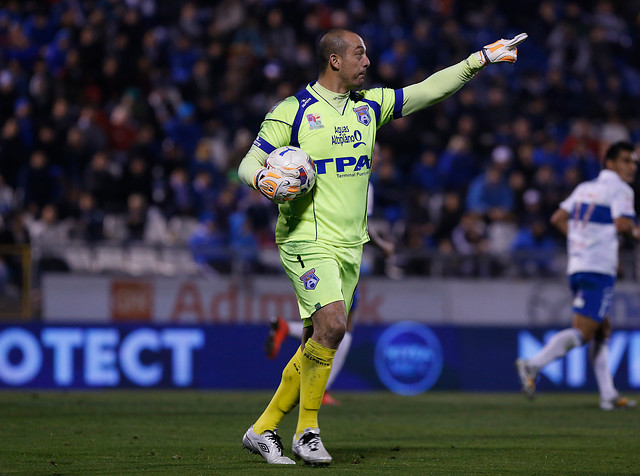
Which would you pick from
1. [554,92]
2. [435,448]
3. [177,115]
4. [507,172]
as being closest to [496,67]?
[554,92]

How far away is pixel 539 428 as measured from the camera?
9.16 meters

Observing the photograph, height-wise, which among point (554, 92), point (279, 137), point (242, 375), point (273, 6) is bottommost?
point (242, 375)

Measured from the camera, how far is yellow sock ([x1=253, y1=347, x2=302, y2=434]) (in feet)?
22.1

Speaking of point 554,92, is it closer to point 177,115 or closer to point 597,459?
point 177,115

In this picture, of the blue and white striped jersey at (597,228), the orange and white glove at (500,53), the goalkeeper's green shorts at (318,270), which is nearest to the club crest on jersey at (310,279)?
the goalkeeper's green shorts at (318,270)

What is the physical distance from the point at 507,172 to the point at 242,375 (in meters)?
6.41

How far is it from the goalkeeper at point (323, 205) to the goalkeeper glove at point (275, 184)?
0.11 meters

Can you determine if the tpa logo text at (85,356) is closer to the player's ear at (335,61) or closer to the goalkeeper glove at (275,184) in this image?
the player's ear at (335,61)

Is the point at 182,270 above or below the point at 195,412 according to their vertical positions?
above

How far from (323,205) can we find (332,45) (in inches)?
42.1

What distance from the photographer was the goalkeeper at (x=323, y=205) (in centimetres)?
650

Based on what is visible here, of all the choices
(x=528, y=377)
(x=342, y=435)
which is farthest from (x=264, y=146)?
(x=528, y=377)

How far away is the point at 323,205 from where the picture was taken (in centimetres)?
669

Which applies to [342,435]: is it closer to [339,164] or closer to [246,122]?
[339,164]
